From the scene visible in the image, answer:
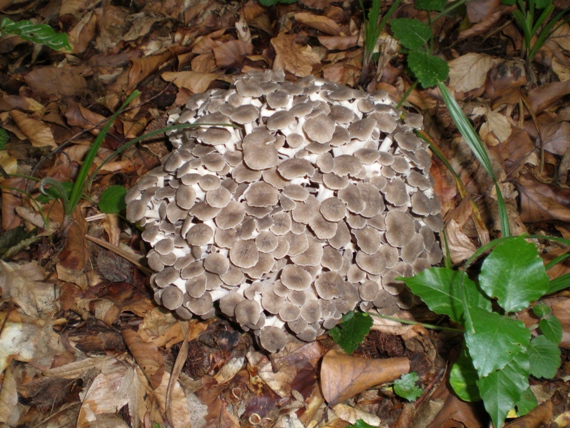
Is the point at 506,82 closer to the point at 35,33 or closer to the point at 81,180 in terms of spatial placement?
the point at 81,180

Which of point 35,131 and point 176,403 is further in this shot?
point 35,131

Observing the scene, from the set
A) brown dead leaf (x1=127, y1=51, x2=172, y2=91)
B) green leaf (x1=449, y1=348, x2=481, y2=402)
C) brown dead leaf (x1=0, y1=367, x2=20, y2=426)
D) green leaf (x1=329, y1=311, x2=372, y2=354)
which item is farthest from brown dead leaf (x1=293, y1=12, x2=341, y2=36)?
brown dead leaf (x1=0, y1=367, x2=20, y2=426)

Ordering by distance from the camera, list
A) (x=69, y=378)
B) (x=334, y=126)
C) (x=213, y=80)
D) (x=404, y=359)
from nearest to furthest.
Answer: (x=334, y=126) < (x=404, y=359) < (x=69, y=378) < (x=213, y=80)

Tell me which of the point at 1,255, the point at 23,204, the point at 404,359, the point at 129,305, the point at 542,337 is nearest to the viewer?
the point at 542,337

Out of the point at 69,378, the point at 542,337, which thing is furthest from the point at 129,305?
the point at 542,337

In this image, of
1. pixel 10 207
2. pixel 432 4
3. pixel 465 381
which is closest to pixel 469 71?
pixel 432 4

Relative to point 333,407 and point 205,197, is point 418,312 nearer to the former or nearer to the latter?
point 333,407

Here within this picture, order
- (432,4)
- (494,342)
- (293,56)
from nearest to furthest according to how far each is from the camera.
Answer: (494,342) → (432,4) → (293,56)
